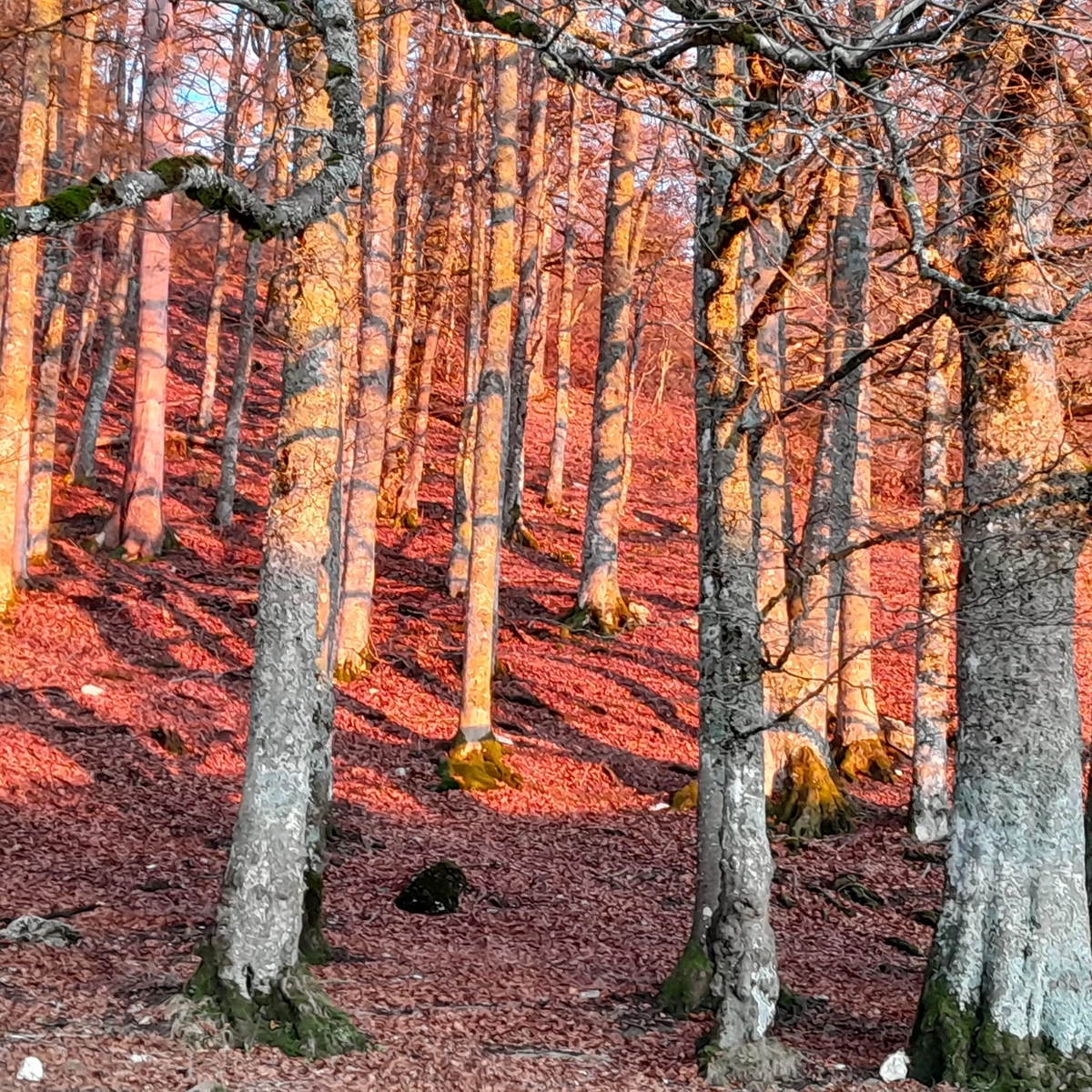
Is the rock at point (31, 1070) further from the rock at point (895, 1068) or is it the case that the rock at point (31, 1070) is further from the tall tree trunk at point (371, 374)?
the tall tree trunk at point (371, 374)

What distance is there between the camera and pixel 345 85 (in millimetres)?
6191

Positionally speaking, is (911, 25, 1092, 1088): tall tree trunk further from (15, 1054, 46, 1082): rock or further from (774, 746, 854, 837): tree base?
(774, 746, 854, 837): tree base

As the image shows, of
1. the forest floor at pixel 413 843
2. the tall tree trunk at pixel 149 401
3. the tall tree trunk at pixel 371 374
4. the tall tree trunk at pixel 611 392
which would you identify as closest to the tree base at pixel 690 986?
the forest floor at pixel 413 843

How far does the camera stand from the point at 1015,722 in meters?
5.77

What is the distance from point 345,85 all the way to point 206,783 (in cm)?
745

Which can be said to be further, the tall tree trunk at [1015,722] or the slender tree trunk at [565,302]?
the slender tree trunk at [565,302]

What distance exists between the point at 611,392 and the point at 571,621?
347 centimetres

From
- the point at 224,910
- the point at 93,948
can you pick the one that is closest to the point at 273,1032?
the point at 224,910

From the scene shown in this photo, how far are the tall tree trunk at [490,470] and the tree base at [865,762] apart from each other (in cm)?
391

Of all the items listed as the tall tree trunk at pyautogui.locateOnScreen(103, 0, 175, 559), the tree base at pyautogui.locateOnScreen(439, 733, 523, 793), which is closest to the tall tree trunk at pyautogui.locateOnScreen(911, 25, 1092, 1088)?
the tree base at pyautogui.locateOnScreen(439, 733, 523, 793)

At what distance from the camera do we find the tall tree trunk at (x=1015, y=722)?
5.65 meters

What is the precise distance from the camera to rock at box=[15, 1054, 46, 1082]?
485 cm

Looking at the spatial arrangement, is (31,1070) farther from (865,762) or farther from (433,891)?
(865,762)

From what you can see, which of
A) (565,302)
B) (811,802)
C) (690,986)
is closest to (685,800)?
(811,802)
